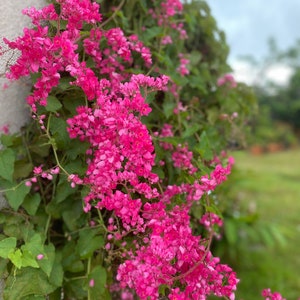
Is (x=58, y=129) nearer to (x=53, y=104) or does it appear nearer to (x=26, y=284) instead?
(x=53, y=104)

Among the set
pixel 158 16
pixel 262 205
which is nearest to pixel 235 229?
pixel 158 16

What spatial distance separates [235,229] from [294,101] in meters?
12.7

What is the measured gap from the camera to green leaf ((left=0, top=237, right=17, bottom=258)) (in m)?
1.34

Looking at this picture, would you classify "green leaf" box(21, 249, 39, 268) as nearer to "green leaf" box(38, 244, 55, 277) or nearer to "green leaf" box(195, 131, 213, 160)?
"green leaf" box(38, 244, 55, 277)

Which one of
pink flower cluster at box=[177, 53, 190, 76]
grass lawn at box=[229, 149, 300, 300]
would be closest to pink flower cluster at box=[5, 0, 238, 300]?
pink flower cluster at box=[177, 53, 190, 76]

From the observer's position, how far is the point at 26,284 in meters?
1.42

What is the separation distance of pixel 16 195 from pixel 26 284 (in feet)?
0.90

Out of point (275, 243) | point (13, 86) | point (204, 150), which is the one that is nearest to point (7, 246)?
point (13, 86)

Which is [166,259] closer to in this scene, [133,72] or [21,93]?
[133,72]

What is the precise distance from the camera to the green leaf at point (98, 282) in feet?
4.95

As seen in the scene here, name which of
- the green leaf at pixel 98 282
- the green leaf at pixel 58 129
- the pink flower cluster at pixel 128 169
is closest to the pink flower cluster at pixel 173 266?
the pink flower cluster at pixel 128 169

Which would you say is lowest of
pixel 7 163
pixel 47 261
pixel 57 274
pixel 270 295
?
pixel 57 274

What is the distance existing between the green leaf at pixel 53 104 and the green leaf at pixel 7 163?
22 centimetres

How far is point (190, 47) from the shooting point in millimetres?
2305
